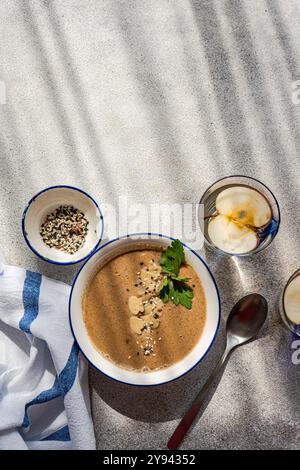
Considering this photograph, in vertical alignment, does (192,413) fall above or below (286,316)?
below

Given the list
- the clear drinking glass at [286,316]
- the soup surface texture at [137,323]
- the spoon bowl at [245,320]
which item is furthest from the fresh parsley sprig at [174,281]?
the clear drinking glass at [286,316]

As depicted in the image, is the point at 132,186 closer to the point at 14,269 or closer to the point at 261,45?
the point at 14,269

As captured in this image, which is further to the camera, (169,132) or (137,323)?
(169,132)

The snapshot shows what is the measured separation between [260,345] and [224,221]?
1.10 feet

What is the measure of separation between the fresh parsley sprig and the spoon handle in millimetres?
171

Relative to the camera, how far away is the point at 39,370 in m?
1.55

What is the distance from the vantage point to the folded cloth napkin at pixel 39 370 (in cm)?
151

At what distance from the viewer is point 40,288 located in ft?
5.04

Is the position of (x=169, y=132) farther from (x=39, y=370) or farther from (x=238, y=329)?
(x=39, y=370)

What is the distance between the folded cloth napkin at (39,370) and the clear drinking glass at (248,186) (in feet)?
1.25

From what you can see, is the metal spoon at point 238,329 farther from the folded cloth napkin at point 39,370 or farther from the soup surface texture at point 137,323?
the folded cloth napkin at point 39,370

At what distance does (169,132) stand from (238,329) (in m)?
0.53

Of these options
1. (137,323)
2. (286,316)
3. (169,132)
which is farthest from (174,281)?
(169,132)

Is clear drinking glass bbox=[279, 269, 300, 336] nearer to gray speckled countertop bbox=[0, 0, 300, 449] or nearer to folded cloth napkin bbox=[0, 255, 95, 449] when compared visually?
gray speckled countertop bbox=[0, 0, 300, 449]
